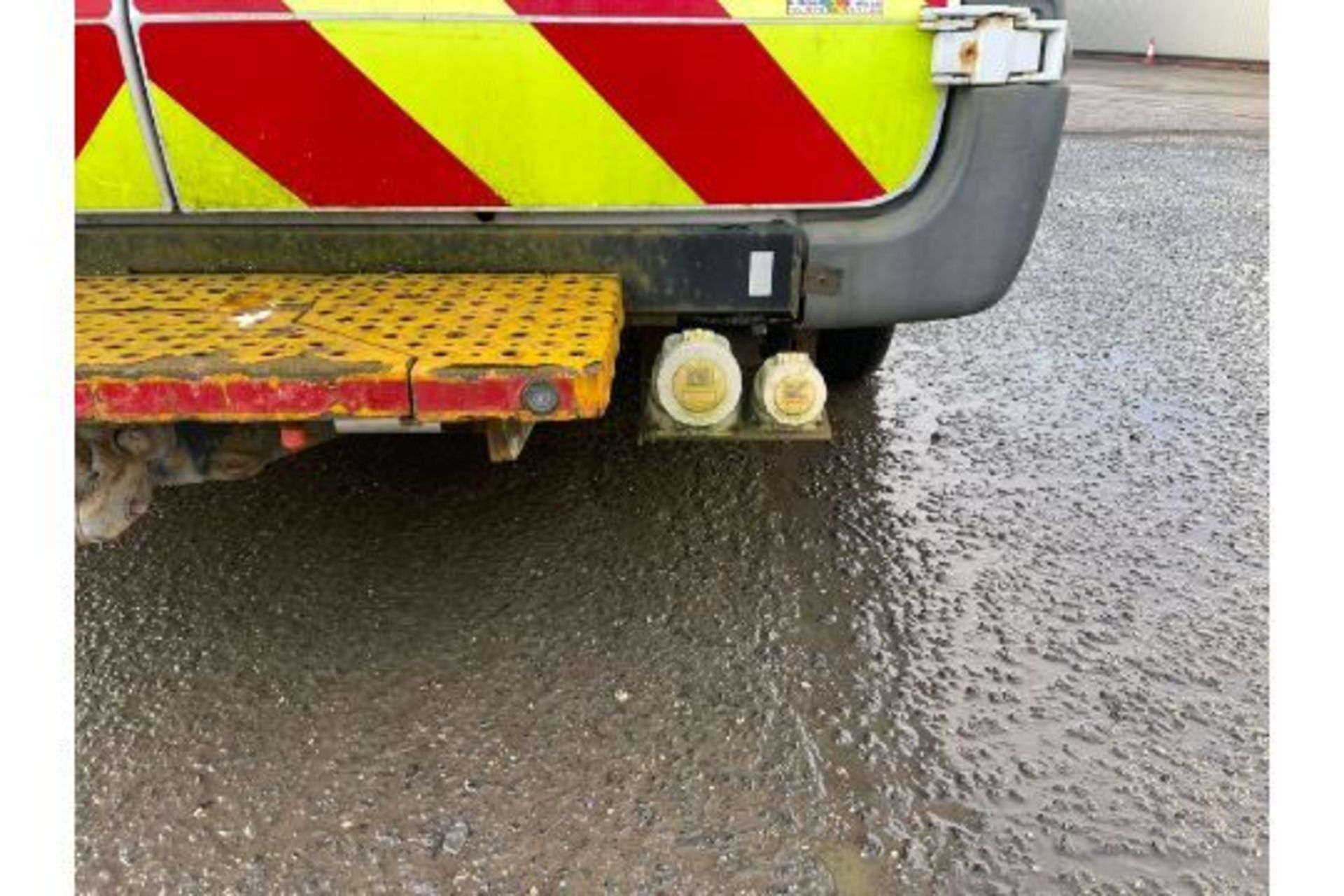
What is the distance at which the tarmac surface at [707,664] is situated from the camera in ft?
5.66

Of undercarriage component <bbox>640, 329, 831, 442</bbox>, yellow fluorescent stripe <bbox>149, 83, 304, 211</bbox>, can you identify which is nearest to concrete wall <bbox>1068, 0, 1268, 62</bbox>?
undercarriage component <bbox>640, 329, 831, 442</bbox>

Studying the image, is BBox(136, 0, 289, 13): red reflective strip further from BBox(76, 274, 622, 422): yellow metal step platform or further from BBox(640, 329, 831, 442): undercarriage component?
BBox(640, 329, 831, 442): undercarriage component

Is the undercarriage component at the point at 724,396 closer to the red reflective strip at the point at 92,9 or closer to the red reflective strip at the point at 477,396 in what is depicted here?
the red reflective strip at the point at 477,396

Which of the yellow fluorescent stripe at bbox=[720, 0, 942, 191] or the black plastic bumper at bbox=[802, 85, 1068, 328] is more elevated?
the yellow fluorescent stripe at bbox=[720, 0, 942, 191]

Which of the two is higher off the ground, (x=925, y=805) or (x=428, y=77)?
(x=428, y=77)

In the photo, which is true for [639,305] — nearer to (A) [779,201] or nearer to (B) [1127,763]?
(A) [779,201]

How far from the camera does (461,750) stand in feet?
6.25

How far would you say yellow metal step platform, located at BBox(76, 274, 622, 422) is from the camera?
4.98 ft

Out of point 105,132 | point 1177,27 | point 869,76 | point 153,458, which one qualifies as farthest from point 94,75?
point 1177,27

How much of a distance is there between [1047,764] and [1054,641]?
1.28 ft

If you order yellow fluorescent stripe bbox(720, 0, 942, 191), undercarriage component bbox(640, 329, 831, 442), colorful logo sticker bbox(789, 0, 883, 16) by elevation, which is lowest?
undercarriage component bbox(640, 329, 831, 442)

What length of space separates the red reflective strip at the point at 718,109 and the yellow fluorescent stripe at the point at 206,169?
0.56m

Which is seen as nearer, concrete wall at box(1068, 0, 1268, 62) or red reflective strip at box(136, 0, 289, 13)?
red reflective strip at box(136, 0, 289, 13)

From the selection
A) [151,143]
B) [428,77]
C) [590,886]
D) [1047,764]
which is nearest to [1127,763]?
[1047,764]
